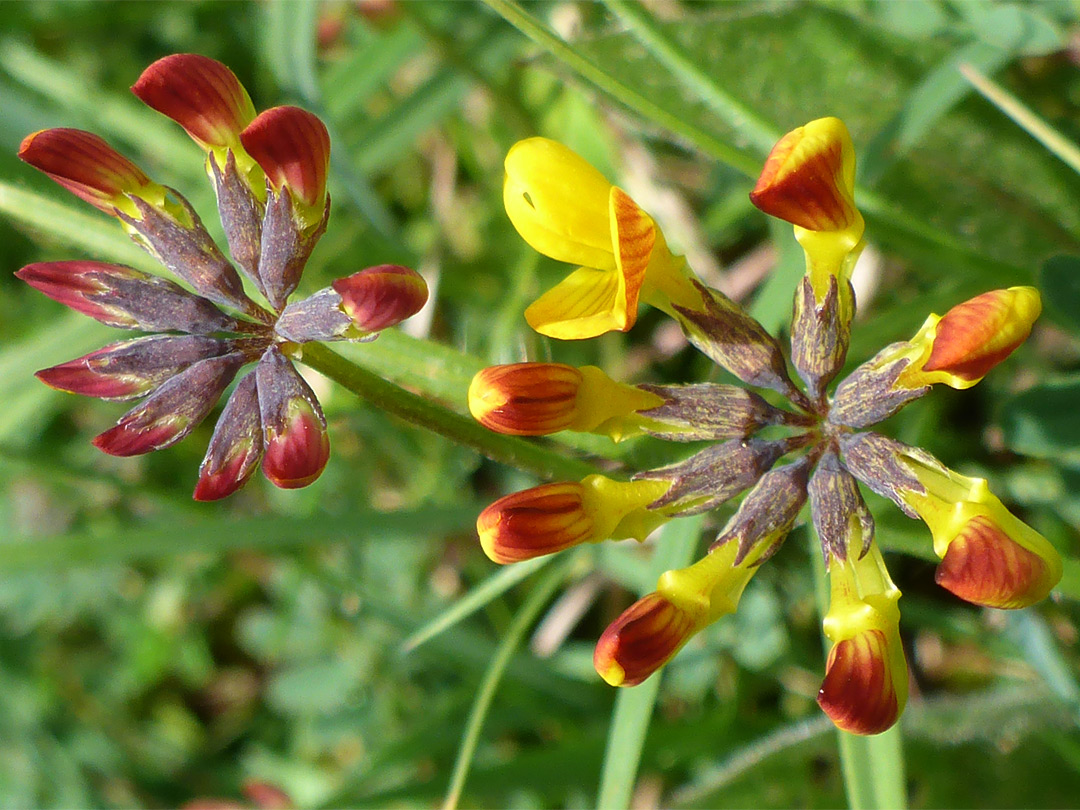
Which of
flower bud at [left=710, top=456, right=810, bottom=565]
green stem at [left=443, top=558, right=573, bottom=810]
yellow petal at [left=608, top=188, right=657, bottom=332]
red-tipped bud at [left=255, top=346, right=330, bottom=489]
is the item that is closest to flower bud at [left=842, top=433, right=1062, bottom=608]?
flower bud at [left=710, top=456, right=810, bottom=565]

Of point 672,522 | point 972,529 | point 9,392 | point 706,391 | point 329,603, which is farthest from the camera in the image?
point 329,603

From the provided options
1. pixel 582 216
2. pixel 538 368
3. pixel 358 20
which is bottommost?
pixel 538 368

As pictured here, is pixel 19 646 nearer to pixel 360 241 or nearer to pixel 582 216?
pixel 360 241

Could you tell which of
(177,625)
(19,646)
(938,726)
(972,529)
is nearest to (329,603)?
(177,625)

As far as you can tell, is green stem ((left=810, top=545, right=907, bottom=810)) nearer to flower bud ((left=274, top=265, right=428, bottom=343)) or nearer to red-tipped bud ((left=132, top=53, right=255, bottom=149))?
flower bud ((left=274, top=265, right=428, bottom=343))

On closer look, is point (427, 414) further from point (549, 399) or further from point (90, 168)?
point (90, 168)
